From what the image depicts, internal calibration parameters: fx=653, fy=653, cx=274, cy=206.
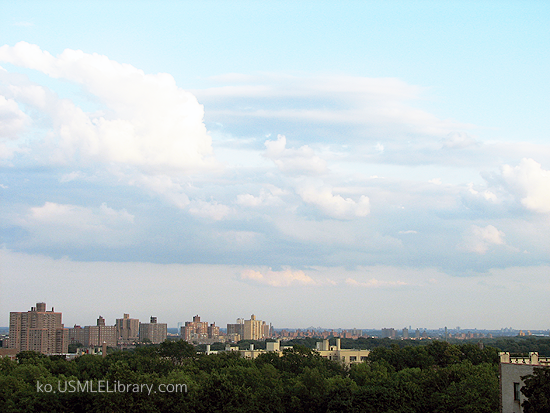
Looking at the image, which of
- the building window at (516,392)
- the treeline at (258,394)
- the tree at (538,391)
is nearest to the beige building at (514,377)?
the building window at (516,392)

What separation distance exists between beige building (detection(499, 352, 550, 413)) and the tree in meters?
1.38

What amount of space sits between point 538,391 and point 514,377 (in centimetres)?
332

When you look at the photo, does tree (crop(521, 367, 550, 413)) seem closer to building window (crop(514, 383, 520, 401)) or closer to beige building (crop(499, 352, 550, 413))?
beige building (crop(499, 352, 550, 413))

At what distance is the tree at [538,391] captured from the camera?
3542 centimetres

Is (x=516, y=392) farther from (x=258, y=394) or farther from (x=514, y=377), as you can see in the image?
(x=258, y=394)

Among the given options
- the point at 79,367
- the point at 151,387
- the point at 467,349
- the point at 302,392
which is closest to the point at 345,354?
the point at 467,349

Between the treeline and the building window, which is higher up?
the building window

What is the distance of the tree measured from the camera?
1394 inches

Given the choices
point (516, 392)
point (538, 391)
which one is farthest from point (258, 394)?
point (538, 391)

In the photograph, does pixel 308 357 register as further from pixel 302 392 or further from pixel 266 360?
pixel 302 392

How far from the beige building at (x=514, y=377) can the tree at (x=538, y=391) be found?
1384 millimetres

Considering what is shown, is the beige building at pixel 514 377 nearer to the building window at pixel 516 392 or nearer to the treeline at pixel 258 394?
the building window at pixel 516 392

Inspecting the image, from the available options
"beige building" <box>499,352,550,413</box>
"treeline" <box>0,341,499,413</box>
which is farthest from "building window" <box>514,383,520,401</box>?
"treeline" <box>0,341,499,413</box>

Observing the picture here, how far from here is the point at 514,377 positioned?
3922cm
